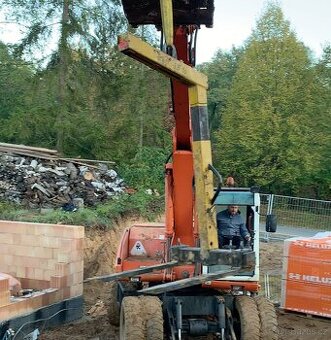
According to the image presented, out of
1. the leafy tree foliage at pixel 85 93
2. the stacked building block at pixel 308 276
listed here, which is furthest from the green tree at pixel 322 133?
the stacked building block at pixel 308 276

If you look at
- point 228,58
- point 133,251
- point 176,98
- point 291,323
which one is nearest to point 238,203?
point 176,98

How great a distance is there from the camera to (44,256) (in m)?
9.93

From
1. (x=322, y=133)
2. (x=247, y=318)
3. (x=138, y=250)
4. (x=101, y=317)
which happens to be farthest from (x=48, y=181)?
(x=322, y=133)

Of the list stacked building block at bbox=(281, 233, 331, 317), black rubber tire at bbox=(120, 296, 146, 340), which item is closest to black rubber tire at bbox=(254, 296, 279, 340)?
black rubber tire at bbox=(120, 296, 146, 340)

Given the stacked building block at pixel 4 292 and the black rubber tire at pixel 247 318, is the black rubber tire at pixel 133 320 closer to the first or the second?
the black rubber tire at pixel 247 318

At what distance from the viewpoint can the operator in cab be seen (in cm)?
746

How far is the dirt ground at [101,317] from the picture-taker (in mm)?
8734

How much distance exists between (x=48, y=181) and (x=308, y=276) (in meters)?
8.32

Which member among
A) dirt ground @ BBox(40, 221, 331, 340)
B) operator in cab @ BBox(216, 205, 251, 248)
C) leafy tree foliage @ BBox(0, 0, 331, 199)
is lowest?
dirt ground @ BBox(40, 221, 331, 340)

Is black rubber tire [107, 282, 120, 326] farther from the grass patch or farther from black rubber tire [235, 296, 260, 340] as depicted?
the grass patch

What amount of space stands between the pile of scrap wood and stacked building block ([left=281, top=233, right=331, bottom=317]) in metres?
6.39

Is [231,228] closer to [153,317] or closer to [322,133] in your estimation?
[153,317]

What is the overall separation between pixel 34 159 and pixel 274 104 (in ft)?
52.7

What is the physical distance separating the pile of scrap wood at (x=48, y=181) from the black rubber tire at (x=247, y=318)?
319 inches
